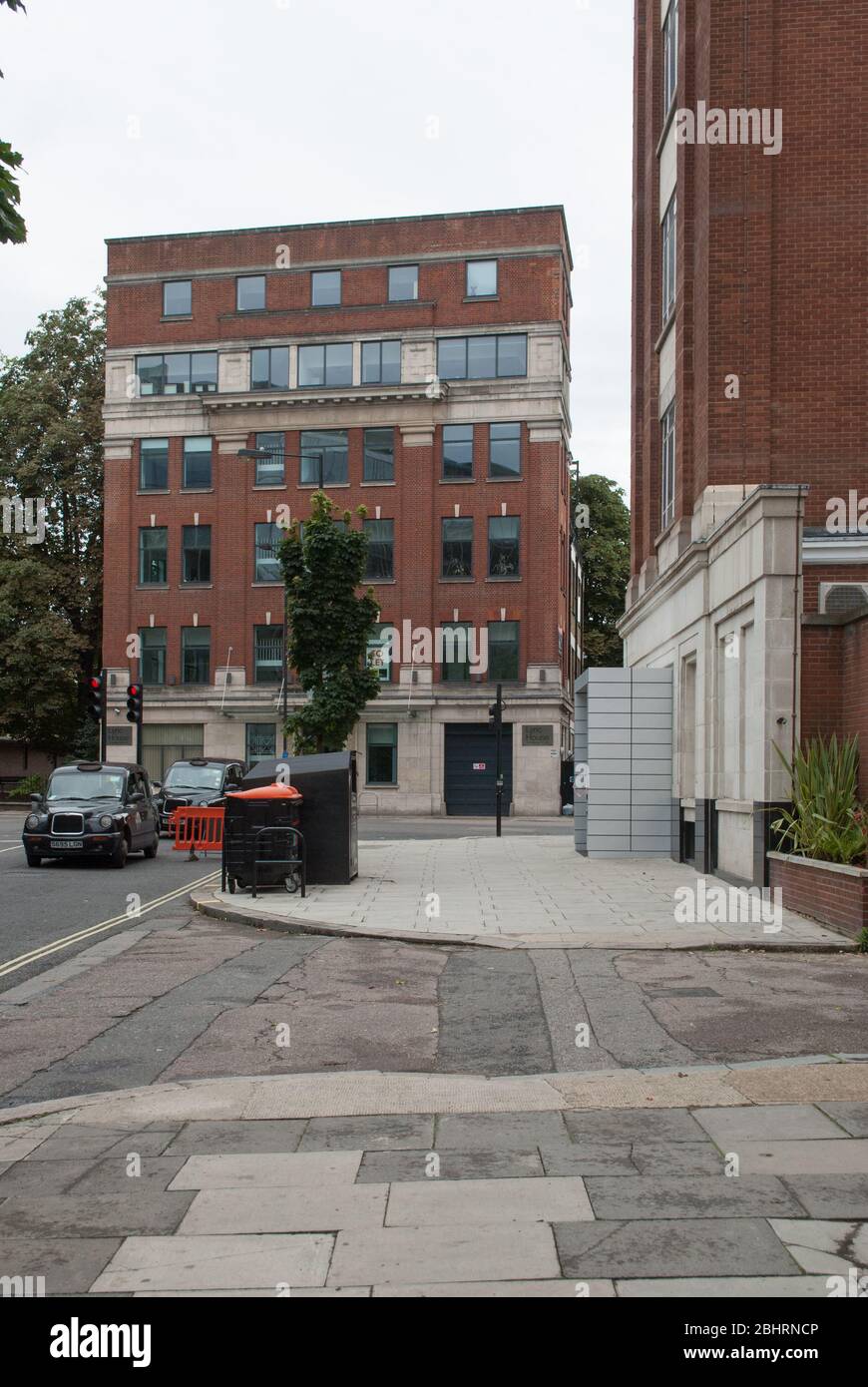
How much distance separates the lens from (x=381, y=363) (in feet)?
163

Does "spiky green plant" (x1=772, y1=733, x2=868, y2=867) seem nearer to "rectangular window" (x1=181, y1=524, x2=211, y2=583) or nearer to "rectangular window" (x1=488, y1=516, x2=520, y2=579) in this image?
"rectangular window" (x1=488, y1=516, x2=520, y2=579)

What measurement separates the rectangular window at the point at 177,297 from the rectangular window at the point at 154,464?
5014mm

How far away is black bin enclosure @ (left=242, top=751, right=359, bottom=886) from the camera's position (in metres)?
17.7

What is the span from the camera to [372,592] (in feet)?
95.0

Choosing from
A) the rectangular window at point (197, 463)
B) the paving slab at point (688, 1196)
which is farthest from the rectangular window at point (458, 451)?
the paving slab at point (688, 1196)

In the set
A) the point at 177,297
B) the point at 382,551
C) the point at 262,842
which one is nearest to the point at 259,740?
the point at 382,551

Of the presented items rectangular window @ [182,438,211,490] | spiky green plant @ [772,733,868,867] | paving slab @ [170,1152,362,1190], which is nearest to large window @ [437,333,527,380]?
rectangular window @ [182,438,211,490]

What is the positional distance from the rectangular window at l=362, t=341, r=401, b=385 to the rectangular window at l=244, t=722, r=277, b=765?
1331 centimetres

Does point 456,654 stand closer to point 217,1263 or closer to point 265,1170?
point 265,1170

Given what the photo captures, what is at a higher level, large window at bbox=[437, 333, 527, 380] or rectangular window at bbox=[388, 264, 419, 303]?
rectangular window at bbox=[388, 264, 419, 303]

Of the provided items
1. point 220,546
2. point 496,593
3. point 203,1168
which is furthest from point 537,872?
point 220,546

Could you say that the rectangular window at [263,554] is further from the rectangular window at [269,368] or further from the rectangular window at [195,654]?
the rectangular window at [269,368]

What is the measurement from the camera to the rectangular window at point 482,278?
160ft

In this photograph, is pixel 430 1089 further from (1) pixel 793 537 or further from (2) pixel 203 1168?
(1) pixel 793 537
